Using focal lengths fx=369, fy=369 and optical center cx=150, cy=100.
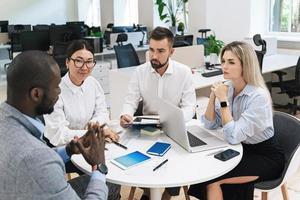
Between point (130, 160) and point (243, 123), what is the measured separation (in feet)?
2.19

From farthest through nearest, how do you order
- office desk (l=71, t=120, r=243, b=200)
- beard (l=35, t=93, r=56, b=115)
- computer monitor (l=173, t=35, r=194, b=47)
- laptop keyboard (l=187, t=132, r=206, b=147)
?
computer monitor (l=173, t=35, r=194, b=47) → laptop keyboard (l=187, t=132, r=206, b=147) → office desk (l=71, t=120, r=243, b=200) → beard (l=35, t=93, r=56, b=115)

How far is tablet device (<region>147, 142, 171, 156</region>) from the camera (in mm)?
1879

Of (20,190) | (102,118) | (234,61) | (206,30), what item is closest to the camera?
(20,190)

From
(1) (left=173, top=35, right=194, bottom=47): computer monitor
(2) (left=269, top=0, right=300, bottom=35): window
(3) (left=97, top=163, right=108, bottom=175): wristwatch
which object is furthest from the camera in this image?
(2) (left=269, top=0, right=300, bottom=35): window

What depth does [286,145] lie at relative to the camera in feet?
7.47

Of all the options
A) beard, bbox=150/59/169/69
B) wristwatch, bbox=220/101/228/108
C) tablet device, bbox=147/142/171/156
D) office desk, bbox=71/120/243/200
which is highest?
beard, bbox=150/59/169/69

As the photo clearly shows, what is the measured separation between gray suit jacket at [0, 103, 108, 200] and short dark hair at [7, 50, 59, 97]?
0.26 feet

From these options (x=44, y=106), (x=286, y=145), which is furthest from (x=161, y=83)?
(x=44, y=106)

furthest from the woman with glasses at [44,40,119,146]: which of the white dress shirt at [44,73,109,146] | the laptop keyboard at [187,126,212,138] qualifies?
the laptop keyboard at [187,126,212,138]

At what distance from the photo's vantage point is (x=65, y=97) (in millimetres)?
2326

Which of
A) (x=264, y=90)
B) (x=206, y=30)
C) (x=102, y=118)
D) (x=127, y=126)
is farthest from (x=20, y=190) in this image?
(x=206, y=30)

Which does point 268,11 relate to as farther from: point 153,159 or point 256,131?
point 153,159

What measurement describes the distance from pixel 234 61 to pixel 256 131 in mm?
441

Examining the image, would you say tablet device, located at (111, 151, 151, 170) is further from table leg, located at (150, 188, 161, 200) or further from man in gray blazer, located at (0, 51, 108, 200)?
man in gray blazer, located at (0, 51, 108, 200)
